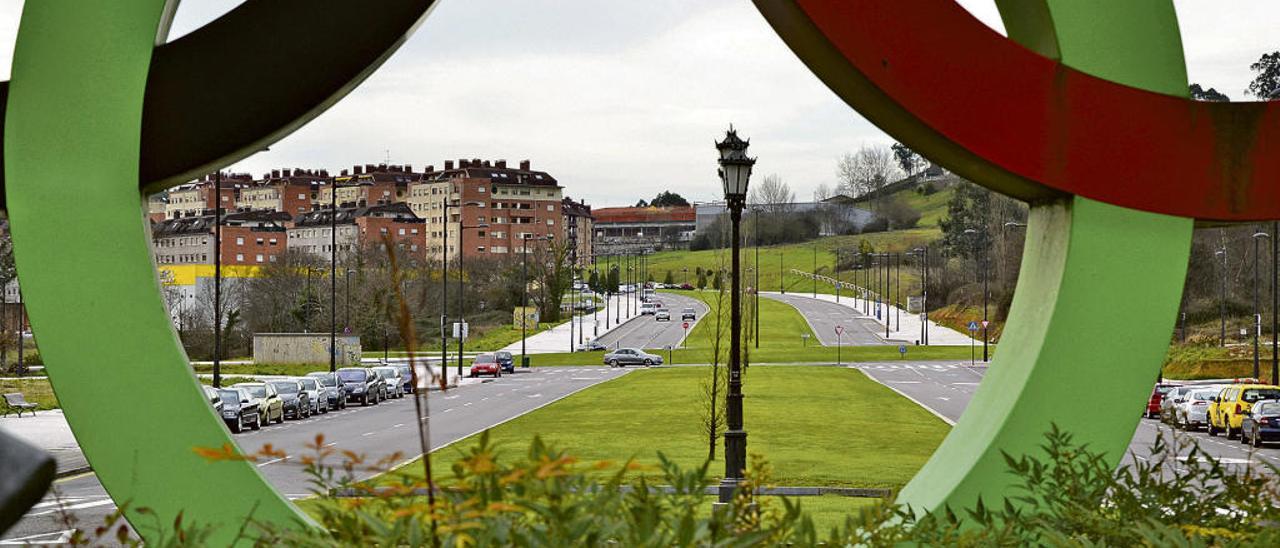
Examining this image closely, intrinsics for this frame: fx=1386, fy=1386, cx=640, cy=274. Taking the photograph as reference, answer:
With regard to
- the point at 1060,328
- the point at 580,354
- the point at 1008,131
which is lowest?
the point at 580,354

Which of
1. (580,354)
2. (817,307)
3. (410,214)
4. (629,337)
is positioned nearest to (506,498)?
(580,354)

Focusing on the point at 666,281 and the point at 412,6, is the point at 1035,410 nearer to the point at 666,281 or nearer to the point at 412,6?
the point at 412,6

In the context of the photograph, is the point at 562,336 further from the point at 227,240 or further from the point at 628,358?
the point at 227,240

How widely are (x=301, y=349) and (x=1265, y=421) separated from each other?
138 feet

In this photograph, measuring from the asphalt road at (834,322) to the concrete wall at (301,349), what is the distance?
2552 cm

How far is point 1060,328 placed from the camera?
6.56 metres

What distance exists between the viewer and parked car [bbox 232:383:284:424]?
110 ft

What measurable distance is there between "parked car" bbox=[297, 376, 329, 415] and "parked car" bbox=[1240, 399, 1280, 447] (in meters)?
23.9

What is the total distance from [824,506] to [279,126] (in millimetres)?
11396

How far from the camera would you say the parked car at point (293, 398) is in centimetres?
3678

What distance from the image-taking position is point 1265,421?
2894 cm

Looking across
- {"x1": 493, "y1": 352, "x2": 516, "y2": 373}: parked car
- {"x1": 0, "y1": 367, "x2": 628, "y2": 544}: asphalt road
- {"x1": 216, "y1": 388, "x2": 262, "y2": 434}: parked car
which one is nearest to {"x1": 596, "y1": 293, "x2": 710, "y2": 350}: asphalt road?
{"x1": 493, "y1": 352, "x2": 516, "y2": 373}: parked car

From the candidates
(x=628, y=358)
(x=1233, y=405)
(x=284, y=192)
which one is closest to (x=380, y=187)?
(x=284, y=192)

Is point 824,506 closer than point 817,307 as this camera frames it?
Yes
